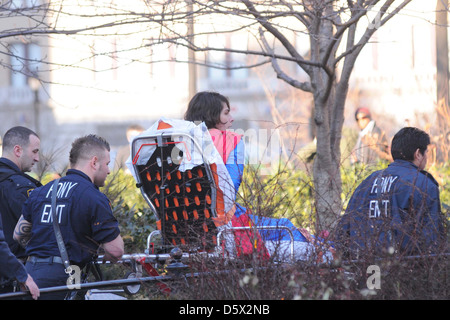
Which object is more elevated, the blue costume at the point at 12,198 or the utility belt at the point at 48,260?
the blue costume at the point at 12,198

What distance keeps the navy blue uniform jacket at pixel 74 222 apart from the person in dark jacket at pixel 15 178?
61 centimetres

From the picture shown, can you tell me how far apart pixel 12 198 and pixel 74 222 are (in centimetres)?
92

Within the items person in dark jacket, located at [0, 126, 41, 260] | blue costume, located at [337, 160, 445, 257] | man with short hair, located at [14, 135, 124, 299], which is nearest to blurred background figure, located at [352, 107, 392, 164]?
blue costume, located at [337, 160, 445, 257]

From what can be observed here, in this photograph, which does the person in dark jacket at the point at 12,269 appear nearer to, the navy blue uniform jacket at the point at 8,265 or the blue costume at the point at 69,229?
the navy blue uniform jacket at the point at 8,265

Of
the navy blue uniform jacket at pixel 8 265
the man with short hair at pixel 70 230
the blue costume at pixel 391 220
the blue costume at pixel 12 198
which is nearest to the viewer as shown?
the navy blue uniform jacket at pixel 8 265

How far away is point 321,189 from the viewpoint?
7324mm

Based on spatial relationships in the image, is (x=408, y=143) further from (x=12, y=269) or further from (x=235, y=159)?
(x=12, y=269)

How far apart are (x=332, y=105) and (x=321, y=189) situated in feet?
4.02

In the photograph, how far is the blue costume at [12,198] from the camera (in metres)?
5.45

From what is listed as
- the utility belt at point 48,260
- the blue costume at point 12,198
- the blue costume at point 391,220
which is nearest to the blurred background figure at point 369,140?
the blue costume at point 391,220

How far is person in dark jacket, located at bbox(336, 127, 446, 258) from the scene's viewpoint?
14.3ft
